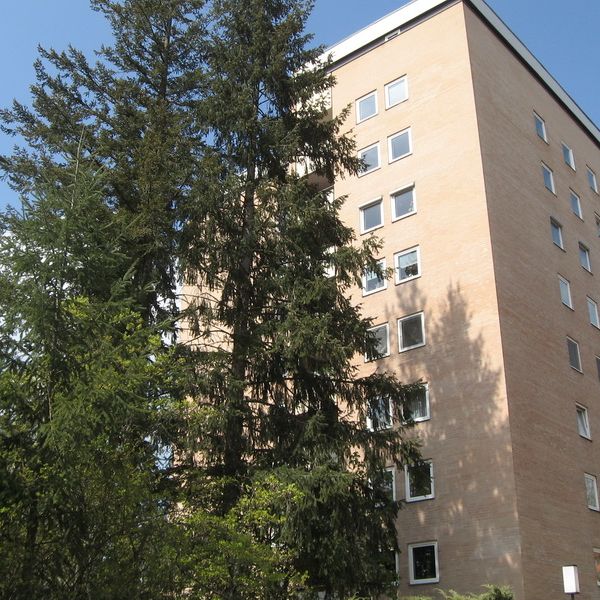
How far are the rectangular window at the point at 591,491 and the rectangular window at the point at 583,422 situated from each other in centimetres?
151

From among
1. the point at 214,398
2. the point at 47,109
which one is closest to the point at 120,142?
the point at 47,109

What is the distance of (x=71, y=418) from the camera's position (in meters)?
11.9

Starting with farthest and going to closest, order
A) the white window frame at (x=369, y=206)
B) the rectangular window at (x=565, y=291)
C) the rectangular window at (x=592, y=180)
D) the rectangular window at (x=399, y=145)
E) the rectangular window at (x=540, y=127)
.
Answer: the rectangular window at (x=592, y=180), the rectangular window at (x=540, y=127), the rectangular window at (x=399, y=145), the white window frame at (x=369, y=206), the rectangular window at (x=565, y=291)

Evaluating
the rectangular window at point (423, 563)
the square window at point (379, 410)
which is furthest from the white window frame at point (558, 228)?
the square window at point (379, 410)

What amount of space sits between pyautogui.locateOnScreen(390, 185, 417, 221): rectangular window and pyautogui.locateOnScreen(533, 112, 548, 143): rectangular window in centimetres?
786

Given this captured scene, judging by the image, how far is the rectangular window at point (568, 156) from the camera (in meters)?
37.1

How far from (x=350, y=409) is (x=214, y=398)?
12.3ft

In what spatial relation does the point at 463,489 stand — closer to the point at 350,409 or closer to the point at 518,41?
the point at 350,409

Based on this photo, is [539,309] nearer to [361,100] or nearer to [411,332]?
[411,332]

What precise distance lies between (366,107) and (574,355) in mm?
13964

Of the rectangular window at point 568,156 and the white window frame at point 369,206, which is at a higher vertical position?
the rectangular window at point 568,156

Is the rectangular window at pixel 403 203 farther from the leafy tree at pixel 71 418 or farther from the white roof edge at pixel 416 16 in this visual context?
the leafy tree at pixel 71 418

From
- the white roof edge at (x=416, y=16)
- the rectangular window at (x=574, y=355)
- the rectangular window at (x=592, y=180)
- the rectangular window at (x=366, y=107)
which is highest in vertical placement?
the white roof edge at (x=416, y=16)

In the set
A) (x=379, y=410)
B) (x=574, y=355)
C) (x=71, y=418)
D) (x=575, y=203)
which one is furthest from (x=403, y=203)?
(x=71, y=418)
